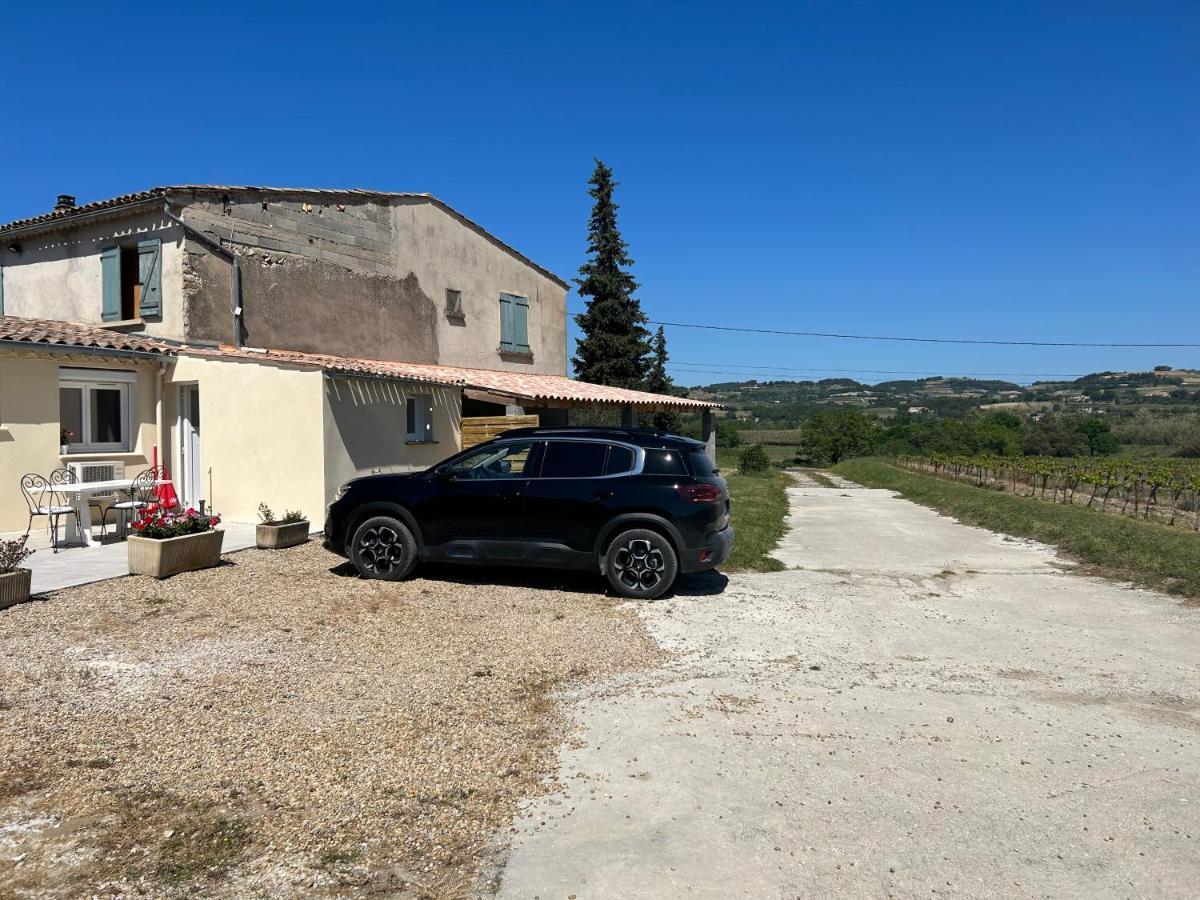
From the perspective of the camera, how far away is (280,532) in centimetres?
970

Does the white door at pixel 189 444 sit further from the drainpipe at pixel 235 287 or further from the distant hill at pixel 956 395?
the distant hill at pixel 956 395

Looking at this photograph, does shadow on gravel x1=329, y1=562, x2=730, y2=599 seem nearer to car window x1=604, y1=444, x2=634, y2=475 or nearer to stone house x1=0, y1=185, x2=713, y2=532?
car window x1=604, y1=444, x2=634, y2=475

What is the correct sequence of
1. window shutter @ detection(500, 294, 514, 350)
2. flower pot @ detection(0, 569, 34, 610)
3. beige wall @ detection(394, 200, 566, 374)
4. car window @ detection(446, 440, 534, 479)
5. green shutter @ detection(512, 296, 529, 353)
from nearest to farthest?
flower pot @ detection(0, 569, 34, 610), car window @ detection(446, 440, 534, 479), beige wall @ detection(394, 200, 566, 374), window shutter @ detection(500, 294, 514, 350), green shutter @ detection(512, 296, 529, 353)

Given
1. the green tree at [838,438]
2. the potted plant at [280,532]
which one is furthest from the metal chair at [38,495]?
the green tree at [838,438]

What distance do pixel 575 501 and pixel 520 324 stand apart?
14.2 metres

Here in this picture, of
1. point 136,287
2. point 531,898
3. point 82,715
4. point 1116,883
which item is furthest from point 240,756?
point 136,287

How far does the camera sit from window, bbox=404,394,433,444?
13727 millimetres

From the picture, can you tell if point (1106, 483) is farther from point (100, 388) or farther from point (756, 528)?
point (100, 388)

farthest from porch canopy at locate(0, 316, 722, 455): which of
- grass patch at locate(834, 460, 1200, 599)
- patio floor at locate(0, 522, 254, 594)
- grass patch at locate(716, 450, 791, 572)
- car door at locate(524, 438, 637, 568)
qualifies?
grass patch at locate(834, 460, 1200, 599)

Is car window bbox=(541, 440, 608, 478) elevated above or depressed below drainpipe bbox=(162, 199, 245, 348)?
below

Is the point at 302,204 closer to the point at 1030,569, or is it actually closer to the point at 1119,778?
the point at 1030,569

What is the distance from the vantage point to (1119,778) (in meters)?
3.96

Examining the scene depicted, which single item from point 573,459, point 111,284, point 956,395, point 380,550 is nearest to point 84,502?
point 380,550

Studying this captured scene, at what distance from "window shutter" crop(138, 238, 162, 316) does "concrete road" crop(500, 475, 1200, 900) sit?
429 inches
